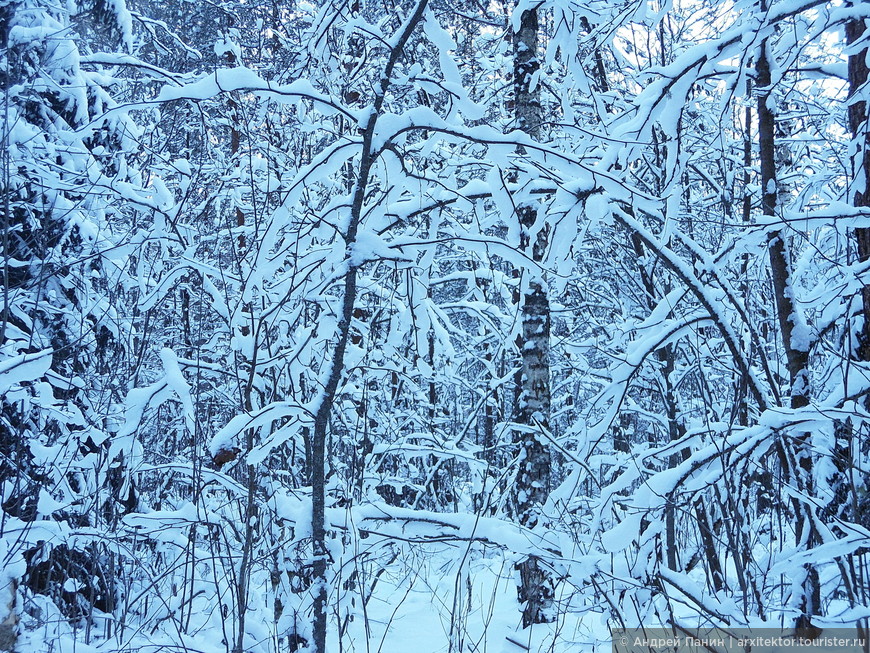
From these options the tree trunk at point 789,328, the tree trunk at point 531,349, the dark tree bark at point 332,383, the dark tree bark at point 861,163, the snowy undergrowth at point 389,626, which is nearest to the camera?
the dark tree bark at point 332,383

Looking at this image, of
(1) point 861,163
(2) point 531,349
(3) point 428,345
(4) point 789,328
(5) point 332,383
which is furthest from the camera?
(2) point 531,349

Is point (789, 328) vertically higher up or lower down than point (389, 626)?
higher up

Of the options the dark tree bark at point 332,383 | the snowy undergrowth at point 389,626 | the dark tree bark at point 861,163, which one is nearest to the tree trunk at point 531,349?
the snowy undergrowth at point 389,626

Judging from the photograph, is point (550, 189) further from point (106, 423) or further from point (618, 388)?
point (106, 423)

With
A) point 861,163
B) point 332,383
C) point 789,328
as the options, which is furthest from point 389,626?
point 861,163

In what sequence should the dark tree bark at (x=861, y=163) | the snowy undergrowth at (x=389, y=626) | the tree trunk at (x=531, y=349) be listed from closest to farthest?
the dark tree bark at (x=861, y=163)
the snowy undergrowth at (x=389, y=626)
the tree trunk at (x=531, y=349)

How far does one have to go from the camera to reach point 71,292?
6008 millimetres

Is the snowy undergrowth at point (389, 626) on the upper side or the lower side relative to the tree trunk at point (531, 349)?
lower

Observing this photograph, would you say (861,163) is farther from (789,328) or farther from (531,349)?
(531,349)

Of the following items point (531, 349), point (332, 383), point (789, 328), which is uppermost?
point (531, 349)

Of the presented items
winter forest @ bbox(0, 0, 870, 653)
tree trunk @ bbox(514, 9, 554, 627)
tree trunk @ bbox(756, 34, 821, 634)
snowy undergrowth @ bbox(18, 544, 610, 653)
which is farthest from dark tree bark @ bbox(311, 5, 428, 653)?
tree trunk @ bbox(514, 9, 554, 627)

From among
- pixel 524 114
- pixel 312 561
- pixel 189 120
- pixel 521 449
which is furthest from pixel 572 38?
pixel 189 120

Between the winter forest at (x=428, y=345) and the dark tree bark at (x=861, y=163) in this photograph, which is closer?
the winter forest at (x=428, y=345)

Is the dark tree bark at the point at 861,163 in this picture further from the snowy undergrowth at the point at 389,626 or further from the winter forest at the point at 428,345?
the snowy undergrowth at the point at 389,626
